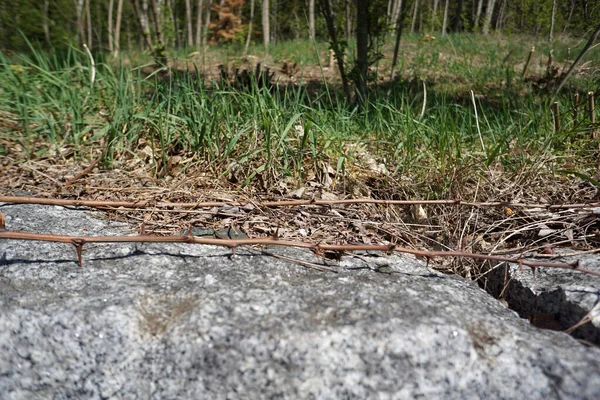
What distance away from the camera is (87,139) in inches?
92.8

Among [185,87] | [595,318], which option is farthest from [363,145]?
[595,318]

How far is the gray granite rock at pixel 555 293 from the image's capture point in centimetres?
123

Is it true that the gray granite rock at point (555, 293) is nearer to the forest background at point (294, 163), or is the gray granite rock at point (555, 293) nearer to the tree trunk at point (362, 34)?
the forest background at point (294, 163)

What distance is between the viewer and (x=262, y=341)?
1059 millimetres

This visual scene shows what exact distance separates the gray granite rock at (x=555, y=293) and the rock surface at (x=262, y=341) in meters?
0.16

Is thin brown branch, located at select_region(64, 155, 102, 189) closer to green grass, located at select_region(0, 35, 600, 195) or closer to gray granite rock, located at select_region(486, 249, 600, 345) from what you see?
green grass, located at select_region(0, 35, 600, 195)

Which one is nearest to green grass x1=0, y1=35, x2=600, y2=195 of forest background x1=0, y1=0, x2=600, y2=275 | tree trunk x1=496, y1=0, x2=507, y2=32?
forest background x1=0, y1=0, x2=600, y2=275

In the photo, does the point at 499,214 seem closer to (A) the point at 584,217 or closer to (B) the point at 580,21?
(A) the point at 584,217

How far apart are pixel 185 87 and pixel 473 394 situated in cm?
189

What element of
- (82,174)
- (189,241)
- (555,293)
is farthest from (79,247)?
(555,293)

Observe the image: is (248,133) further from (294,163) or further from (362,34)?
(362,34)

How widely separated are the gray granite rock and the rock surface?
16 centimetres

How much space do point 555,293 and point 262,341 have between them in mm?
853

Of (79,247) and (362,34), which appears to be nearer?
(79,247)
